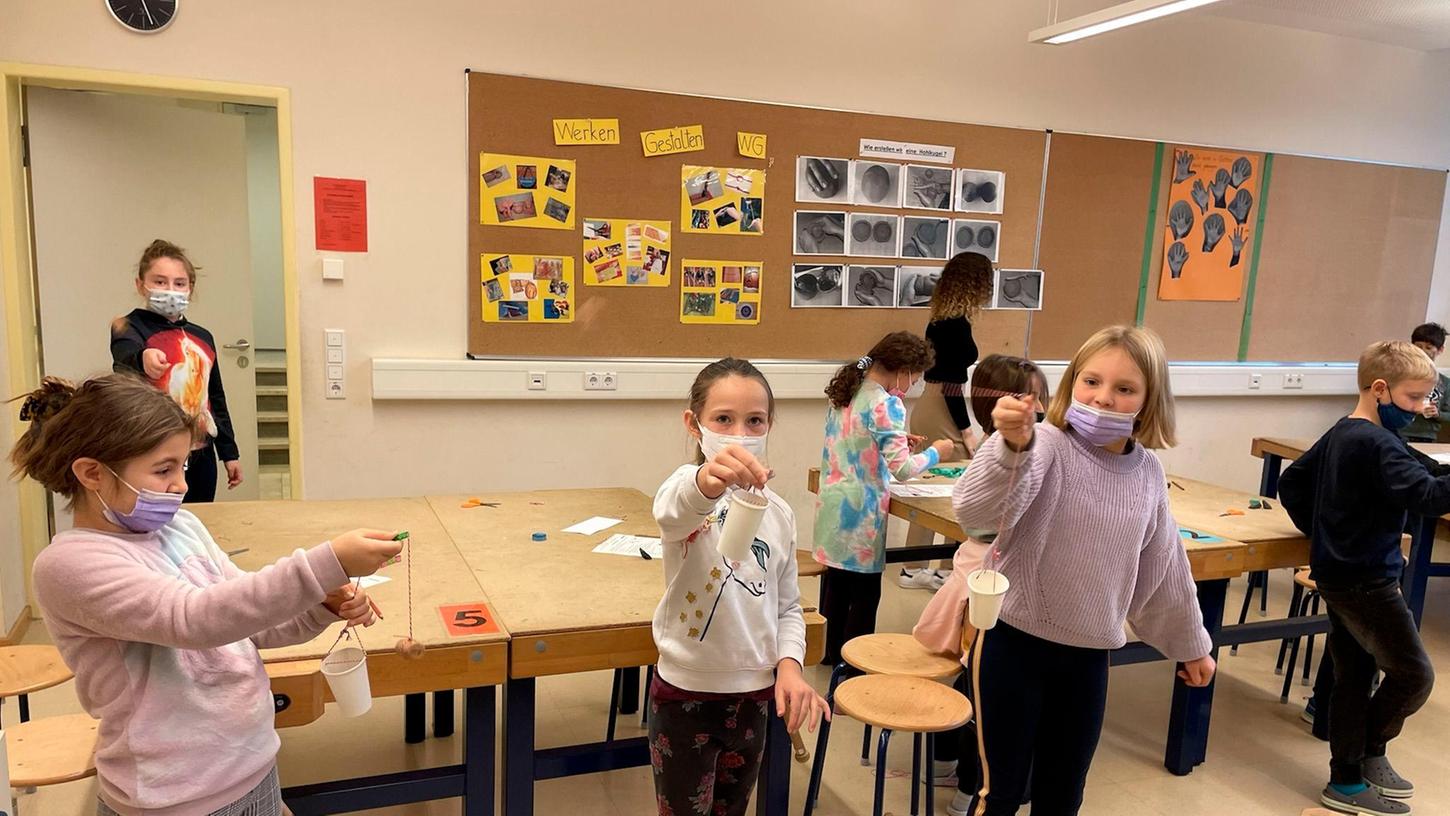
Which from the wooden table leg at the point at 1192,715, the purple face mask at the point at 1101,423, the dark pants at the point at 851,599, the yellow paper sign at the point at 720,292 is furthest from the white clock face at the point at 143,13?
the wooden table leg at the point at 1192,715

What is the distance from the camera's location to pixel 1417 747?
125 inches

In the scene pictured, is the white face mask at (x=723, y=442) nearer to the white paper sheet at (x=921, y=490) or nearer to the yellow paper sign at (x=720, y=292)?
the white paper sheet at (x=921, y=490)

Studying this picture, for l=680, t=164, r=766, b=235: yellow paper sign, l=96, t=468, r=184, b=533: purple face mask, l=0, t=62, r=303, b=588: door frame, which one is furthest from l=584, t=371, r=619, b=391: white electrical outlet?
l=96, t=468, r=184, b=533: purple face mask

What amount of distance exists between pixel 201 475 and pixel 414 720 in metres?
1.10

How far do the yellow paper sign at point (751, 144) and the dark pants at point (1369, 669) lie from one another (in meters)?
2.93

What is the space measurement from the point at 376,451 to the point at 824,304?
2250 mm

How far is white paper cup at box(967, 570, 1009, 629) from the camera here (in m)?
1.62

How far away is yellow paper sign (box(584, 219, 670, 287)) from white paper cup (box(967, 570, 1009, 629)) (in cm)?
294

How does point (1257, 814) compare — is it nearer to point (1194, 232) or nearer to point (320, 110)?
point (1194, 232)

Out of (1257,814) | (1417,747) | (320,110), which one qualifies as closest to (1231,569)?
(1257,814)

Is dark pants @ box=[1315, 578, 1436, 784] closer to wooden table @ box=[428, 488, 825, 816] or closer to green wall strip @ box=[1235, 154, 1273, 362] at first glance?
wooden table @ box=[428, 488, 825, 816]

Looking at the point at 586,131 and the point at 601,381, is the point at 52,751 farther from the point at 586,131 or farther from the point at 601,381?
the point at 586,131

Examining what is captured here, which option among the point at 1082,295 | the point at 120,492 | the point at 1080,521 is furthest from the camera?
the point at 1082,295

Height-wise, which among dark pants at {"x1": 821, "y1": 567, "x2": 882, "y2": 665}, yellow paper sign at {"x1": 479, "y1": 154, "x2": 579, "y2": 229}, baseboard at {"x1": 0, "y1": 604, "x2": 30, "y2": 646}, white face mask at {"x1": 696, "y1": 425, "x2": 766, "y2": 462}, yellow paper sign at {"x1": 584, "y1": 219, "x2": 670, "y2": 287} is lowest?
baseboard at {"x1": 0, "y1": 604, "x2": 30, "y2": 646}
